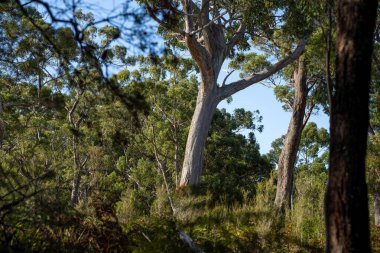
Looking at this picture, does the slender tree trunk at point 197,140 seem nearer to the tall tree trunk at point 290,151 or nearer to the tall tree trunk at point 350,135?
the tall tree trunk at point 290,151

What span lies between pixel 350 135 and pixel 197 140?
7851 millimetres

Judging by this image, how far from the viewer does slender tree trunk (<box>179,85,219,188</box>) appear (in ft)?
35.8

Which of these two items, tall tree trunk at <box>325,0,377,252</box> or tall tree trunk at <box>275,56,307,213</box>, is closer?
tall tree trunk at <box>325,0,377,252</box>

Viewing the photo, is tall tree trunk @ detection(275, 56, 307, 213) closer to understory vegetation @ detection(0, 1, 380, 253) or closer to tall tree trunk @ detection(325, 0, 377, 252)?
understory vegetation @ detection(0, 1, 380, 253)

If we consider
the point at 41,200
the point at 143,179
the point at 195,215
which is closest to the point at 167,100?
the point at 143,179

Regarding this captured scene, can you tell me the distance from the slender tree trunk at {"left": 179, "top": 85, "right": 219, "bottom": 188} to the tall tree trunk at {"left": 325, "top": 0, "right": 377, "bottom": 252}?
7.43m

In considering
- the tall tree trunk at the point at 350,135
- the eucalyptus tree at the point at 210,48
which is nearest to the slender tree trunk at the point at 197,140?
the eucalyptus tree at the point at 210,48

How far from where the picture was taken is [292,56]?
12258 mm

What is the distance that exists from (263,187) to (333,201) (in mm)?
6182

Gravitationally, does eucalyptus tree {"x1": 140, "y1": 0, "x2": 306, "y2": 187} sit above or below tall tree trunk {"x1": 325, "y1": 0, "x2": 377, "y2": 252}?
above

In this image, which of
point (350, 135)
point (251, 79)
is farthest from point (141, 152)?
point (350, 135)

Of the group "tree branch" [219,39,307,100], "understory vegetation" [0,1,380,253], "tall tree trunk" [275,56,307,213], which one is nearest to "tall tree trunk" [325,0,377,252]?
"understory vegetation" [0,1,380,253]

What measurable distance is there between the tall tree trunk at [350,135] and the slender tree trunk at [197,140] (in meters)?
7.43

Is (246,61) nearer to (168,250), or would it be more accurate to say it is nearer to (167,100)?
(167,100)
